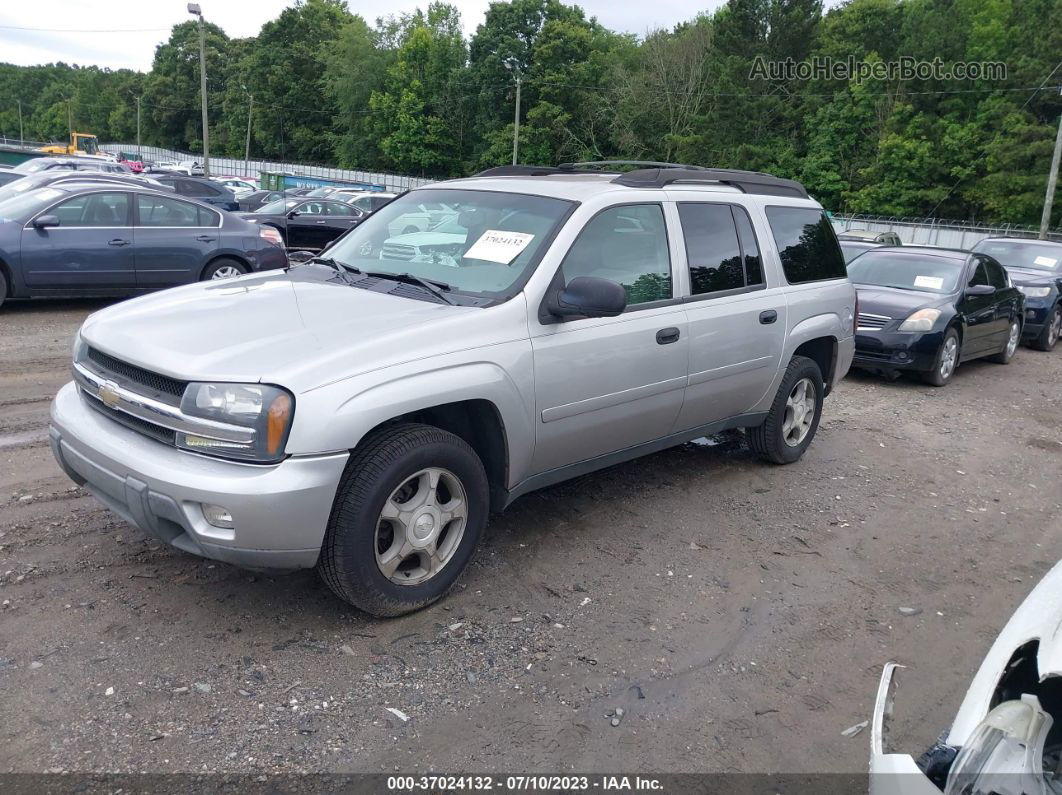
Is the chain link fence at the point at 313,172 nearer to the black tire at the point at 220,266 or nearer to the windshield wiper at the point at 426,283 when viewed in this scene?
the black tire at the point at 220,266

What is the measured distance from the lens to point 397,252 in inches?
186

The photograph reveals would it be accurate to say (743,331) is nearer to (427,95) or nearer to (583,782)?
(583,782)

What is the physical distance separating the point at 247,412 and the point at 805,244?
439 centimetres

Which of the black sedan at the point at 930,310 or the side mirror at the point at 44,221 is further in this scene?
the black sedan at the point at 930,310

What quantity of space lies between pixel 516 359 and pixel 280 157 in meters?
99.2

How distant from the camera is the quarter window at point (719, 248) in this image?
5.16m

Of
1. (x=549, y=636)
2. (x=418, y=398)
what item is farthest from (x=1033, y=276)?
(x=418, y=398)

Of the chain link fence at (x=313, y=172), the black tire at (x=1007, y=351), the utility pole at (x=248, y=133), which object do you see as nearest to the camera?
the black tire at (x=1007, y=351)

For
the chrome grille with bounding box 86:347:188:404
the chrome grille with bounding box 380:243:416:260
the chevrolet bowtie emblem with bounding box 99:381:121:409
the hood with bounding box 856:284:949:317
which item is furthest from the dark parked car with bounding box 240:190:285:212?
the chevrolet bowtie emblem with bounding box 99:381:121:409

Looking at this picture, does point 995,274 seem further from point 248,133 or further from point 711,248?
point 248,133

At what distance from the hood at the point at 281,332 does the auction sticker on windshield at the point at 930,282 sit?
846 centimetres

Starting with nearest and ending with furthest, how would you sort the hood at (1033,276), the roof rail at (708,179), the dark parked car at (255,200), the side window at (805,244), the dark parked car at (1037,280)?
the roof rail at (708,179) → the side window at (805,244) → the dark parked car at (1037,280) → the hood at (1033,276) → the dark parked car at (255,200)

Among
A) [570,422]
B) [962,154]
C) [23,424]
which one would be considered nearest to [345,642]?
[570,422]

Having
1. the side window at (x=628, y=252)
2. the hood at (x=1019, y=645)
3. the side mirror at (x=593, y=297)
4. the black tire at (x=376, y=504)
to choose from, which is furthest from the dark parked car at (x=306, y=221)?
the hood at (x=1019, y=645)
